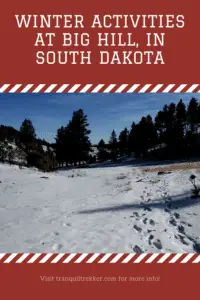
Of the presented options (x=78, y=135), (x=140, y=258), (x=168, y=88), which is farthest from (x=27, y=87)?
(x=78, y=135)

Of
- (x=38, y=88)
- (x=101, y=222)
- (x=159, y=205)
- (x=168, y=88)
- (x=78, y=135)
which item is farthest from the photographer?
(x=78, y=135)

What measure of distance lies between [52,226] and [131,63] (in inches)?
203

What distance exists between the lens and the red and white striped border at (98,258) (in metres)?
4.44

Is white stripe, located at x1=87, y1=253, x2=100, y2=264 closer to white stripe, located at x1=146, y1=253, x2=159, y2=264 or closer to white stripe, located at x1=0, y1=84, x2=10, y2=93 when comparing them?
white stripe, located at x1=146, y1=253, x2=159, y2=264

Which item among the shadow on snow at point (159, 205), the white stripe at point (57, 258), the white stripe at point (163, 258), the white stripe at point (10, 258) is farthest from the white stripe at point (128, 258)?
the shadow on snow at point (159, 205)

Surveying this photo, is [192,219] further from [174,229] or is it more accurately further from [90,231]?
[90,231]

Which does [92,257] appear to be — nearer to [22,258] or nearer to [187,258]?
[22,258]

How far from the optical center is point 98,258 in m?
4.49

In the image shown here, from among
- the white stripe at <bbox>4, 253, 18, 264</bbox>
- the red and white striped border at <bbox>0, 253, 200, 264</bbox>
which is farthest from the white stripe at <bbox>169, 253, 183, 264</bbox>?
the white stripe at <bbox>4, 253, 18, 264</bbox>

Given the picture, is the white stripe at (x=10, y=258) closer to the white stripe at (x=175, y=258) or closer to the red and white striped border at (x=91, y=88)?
the white stripe at (x=175, y=258)

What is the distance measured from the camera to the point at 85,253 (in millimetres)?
4625

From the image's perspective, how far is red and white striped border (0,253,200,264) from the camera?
14.6 feet

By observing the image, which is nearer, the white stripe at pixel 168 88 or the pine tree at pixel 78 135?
the white stripe at pixel 168 88
